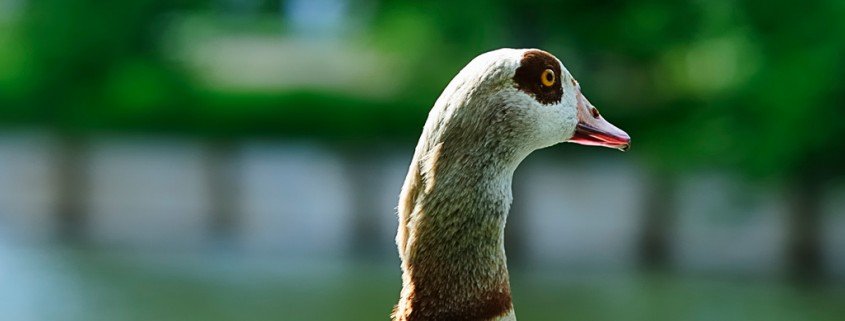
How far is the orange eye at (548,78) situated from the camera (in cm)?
181

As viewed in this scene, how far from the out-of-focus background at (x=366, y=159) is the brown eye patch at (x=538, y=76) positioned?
4.82 metres

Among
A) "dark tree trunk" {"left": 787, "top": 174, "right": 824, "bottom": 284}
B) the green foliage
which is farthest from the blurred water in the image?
the green foliage

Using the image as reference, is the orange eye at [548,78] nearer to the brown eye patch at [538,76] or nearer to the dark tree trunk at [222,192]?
the brown eye patch at [538,76]

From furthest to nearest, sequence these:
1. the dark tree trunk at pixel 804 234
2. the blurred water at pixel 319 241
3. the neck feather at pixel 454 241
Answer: the dark tree trunk at pixel 804 234 < the blurred water at pixel 319 241 < the neck feather at pixel 454 241

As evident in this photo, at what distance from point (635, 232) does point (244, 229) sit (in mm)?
3046

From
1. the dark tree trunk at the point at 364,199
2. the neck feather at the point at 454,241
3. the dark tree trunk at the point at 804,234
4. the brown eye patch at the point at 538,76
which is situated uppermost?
the dark tree trunk at the point at 364,199

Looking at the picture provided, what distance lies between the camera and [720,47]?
7258 mm

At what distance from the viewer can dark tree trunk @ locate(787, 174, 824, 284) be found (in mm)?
7879

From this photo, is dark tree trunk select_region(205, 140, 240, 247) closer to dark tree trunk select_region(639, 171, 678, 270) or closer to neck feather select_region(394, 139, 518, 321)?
dark tree trunk select_region(639, 171, 678, 270)

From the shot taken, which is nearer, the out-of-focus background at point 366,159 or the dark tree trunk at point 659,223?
the out-of-focus background at point 366,159

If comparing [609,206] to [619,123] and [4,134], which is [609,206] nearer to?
[619,123]

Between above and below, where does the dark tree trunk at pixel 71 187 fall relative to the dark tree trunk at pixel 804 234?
above

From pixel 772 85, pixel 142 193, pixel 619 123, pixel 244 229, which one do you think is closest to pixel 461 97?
pixel 772 85

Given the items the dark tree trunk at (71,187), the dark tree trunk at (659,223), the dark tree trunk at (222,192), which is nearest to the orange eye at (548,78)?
the dark tree trunk at (659,223)
